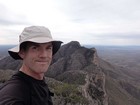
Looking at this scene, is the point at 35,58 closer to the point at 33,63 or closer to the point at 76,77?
the point at 33,63

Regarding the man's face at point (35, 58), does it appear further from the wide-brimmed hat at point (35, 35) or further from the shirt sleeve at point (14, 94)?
the shirt sleeve at point (14, 94)

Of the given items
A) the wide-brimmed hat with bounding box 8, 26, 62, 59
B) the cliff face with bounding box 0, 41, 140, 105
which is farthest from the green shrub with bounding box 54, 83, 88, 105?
the wide-brimmed hat with bounding box 8, 26, 62, 59

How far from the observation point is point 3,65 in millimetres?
74438

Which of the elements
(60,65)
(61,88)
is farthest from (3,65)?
(61,88)

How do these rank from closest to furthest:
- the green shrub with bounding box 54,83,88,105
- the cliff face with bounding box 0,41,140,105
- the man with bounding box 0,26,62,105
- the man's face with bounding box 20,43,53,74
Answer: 1. the man with bounding box 0,26,62,105
2. the man's face with bounding box 20,43,53,74
3. the green shrub with bounding box 54,83,88,105
4. the cliff face with bounding box 0,41,140,105

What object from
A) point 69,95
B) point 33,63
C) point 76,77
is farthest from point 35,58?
point 76,77

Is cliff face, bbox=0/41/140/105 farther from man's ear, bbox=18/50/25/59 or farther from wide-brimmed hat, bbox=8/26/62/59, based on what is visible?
wide-brimmed hat, bbox=8/26/62/59

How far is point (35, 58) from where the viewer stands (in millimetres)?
4867

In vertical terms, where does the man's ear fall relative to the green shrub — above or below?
above

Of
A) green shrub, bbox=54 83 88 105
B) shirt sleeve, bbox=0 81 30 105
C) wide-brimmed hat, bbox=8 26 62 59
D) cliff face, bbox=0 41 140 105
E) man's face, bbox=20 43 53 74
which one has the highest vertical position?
wide-brimmed hat, bbox=8 26 62 59

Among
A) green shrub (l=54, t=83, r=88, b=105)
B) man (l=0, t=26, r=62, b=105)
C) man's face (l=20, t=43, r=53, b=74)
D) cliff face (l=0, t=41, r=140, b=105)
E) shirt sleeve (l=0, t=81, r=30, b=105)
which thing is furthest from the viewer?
cliff face (l=0, t=41, r=140, b=105)

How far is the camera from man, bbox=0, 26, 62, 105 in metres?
4.57

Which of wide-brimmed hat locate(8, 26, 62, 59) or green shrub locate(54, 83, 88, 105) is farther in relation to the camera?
green shrub locate(54, 83, 88, 105)

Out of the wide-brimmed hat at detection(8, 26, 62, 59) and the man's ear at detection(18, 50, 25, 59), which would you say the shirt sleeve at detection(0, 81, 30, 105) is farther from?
the wide-brimmed hat at detection(8, 26, 62, 59)
